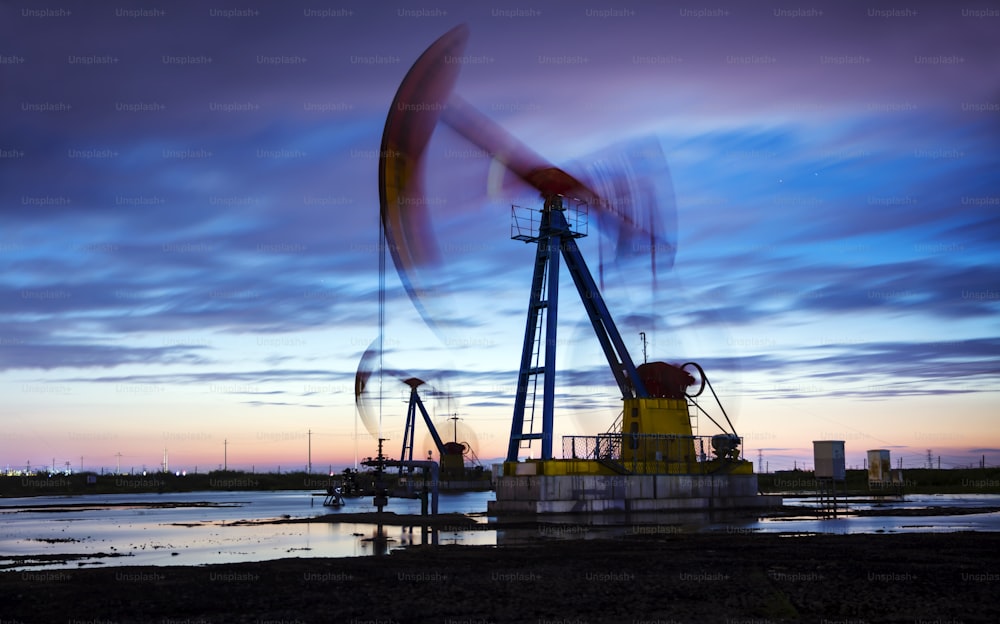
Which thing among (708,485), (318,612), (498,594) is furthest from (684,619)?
(708,485)

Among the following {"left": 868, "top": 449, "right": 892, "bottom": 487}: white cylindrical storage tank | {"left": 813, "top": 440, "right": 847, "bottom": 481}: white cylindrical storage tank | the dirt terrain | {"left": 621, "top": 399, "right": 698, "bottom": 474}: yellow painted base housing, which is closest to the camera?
the dirt terrain

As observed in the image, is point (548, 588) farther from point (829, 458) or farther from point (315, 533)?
point (829, 458)

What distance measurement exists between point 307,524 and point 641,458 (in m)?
19.3

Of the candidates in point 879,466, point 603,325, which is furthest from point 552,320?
point 879,466

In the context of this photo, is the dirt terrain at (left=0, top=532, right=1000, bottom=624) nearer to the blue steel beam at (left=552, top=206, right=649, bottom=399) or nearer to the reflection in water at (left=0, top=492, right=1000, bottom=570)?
the reflection in water at (left=0, top=492, right=1000, bottom=570)

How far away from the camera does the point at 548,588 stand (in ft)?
62.5

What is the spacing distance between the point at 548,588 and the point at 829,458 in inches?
1652

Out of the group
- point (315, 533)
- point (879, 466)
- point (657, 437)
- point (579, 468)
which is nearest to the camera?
point (315, 533)

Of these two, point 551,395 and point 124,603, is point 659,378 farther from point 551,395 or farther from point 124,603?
point 124,603

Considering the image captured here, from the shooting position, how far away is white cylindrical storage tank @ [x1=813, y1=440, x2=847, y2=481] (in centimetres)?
5606

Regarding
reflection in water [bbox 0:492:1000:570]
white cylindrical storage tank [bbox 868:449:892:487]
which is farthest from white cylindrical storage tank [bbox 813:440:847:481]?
white cylindrical storage tank [bbox 868:449:892:487]

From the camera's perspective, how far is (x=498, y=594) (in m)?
18.3

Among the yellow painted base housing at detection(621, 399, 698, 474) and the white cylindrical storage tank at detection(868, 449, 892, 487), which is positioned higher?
the yellow painted base housing at detection(621, 399, 698, 474)

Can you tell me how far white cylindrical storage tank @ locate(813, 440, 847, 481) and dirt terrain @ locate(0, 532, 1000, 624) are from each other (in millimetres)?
29677
